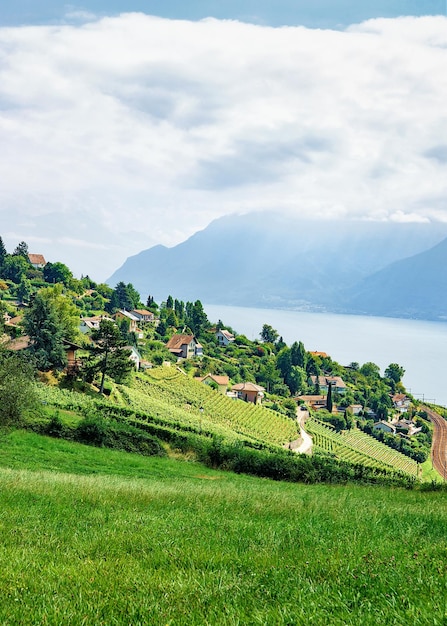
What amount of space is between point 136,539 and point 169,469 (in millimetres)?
20931

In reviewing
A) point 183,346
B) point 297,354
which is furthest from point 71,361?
point 297,354

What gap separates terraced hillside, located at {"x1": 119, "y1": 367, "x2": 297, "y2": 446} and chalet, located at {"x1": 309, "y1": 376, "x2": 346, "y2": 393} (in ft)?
182

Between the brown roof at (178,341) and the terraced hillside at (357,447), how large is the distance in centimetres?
3211

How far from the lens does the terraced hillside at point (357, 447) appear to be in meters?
74.9

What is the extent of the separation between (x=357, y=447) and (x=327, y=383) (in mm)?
51174

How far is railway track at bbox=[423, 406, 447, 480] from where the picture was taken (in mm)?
91312

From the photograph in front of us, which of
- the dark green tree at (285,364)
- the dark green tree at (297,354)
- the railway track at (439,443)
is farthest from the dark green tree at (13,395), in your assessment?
the dark green tree at (297,354)

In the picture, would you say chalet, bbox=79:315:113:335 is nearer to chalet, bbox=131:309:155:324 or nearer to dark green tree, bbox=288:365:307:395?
chalet, bbox=131:309:155:324

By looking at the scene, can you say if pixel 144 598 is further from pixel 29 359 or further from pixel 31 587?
pixel 29 359

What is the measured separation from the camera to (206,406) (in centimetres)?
6956

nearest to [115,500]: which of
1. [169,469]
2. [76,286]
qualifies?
[169,469]

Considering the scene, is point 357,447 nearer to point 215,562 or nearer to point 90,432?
point 90,432

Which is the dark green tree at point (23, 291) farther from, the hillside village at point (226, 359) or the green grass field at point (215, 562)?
the green grass field at point (215, 562)

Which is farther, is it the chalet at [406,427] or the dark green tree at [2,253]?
the dark green tree at [2,253]
